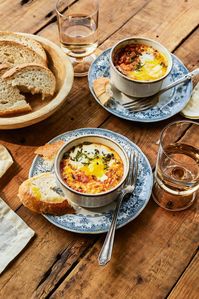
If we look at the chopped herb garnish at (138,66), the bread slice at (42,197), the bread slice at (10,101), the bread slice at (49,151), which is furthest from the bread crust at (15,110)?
the chopped herb garnish at (138,66)

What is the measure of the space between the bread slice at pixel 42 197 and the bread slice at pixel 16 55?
45 centimetres

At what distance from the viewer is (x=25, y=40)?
162 cm

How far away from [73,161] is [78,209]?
0.43ft

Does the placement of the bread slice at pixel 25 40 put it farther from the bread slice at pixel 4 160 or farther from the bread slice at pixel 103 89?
the bread slice at pixel 4 160

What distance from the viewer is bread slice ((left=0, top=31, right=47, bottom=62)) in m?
1.60

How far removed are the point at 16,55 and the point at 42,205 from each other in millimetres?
567

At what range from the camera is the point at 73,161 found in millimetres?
1342

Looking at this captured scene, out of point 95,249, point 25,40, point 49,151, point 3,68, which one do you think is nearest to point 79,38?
point 25,40

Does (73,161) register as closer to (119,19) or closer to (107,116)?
(107,116)

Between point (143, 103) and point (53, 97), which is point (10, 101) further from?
point (143, 103)

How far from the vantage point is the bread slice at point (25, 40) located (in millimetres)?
1603

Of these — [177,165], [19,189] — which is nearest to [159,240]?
[177,165]

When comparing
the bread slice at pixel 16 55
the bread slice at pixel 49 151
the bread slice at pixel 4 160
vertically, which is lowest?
the bread slice at pixel 49 151

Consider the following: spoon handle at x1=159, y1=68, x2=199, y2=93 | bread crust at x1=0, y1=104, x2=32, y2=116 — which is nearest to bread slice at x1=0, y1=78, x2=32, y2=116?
bread crust at x1=0, y1=104, x2=32, y2=116
